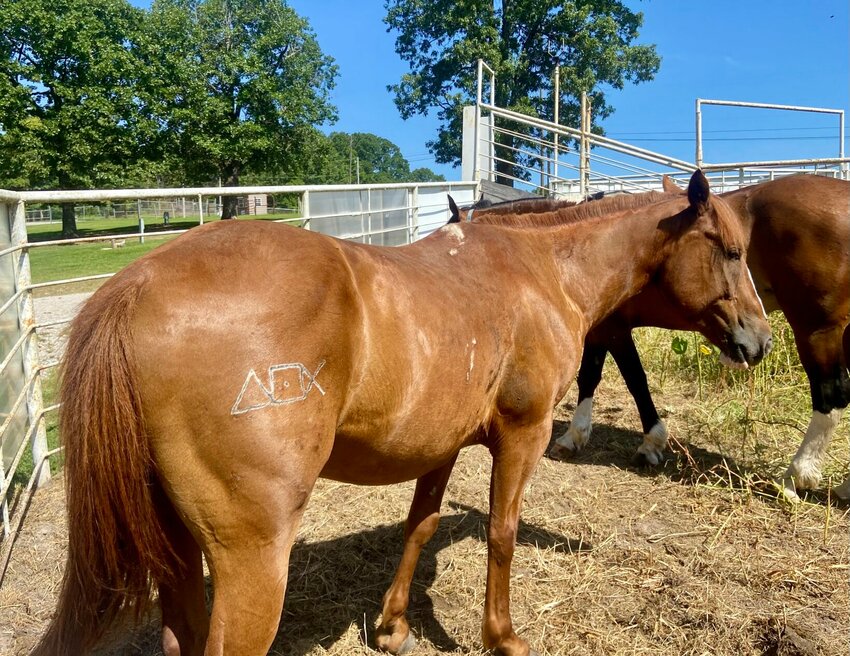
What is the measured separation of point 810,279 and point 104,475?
13.2ft

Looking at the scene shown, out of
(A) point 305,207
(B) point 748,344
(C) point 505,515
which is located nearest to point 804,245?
(B) point 748,344

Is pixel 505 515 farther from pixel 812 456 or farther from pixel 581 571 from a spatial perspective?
pixel 812 456

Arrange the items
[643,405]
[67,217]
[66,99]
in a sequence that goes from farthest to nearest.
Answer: [66,99] < [67,217] < [643,405]

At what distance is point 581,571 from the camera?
3008 millimetres

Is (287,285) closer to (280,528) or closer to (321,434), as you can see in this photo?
(321,434)

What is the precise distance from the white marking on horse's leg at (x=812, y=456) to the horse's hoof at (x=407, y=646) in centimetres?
273

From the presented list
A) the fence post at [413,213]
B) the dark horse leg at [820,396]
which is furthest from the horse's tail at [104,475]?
the fence post at [413,213]

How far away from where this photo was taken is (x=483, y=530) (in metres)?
3.43

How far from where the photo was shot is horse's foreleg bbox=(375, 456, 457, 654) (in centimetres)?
251

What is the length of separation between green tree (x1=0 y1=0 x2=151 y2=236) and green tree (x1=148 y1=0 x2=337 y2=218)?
1.83 m

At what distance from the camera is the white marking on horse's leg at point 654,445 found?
4.32m

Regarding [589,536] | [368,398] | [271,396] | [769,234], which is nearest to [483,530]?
[589,536]

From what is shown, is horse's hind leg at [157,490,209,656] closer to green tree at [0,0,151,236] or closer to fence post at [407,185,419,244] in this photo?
fence post at [407,185,419,244]

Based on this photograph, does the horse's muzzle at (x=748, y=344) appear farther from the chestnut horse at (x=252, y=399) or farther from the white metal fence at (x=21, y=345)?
the white metal fence at (x=21, y=345)
